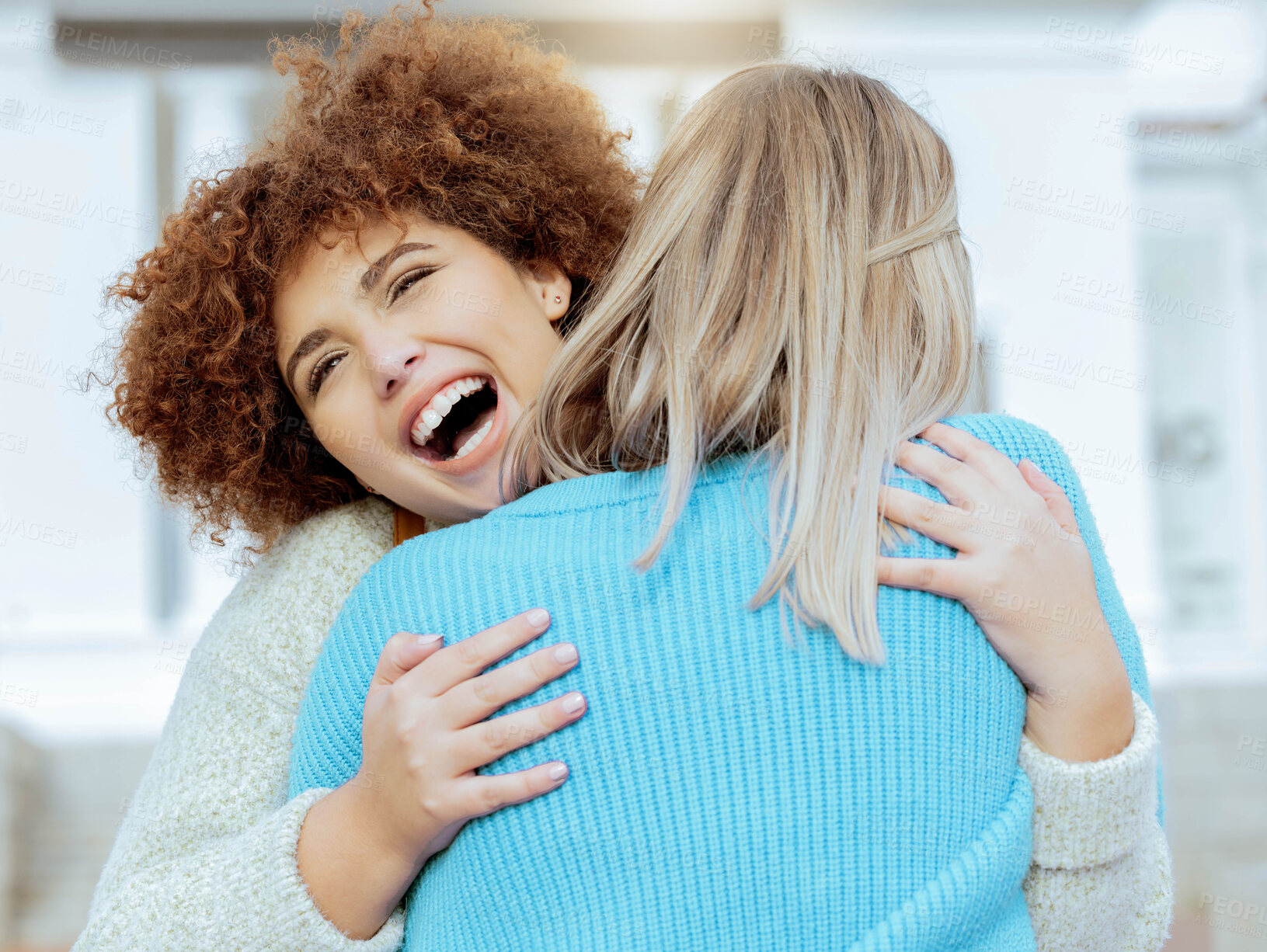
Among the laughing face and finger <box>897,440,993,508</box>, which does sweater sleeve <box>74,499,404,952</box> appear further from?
finger <box>897,440,993,508</box>

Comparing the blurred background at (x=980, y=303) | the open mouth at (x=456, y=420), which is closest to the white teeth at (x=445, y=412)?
the open mouth at (x=456, y=420)

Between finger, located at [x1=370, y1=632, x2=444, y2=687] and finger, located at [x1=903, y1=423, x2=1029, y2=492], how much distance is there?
396 mm

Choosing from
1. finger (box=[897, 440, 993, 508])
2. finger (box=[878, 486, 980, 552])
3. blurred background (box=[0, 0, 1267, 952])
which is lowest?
blurred background (box=[0, 0, 1267, 952])

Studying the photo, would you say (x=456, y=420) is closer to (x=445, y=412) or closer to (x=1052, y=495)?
(x=445, y=412)

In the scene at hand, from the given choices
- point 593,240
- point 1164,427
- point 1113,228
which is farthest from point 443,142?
point 1164,427

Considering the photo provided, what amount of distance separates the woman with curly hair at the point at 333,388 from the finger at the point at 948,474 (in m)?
0.20

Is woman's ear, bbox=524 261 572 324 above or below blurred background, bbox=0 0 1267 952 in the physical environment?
above

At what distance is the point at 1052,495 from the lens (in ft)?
2.72

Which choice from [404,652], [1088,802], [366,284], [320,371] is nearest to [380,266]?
[366,284]

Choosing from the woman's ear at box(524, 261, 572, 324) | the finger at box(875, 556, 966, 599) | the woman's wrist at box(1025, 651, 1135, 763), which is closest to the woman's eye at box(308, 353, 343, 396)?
Answer: the woman's ear at box(524, 261, 572, 324)

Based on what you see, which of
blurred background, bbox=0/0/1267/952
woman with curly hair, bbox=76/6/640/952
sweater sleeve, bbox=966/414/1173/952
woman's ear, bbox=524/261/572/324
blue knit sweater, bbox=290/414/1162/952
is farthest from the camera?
blurred background, bbox=0/0/1267/952

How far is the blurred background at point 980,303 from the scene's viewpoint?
11.8 ft

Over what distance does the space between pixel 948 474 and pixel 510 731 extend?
36 cm

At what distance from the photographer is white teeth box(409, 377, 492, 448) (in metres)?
1.04
